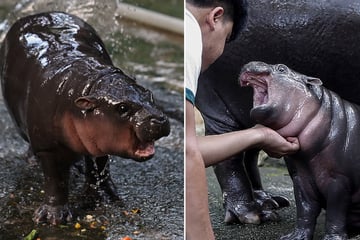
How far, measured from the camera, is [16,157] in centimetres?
382

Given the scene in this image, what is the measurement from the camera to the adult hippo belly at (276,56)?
263cm

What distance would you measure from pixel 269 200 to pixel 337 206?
0.66 meters

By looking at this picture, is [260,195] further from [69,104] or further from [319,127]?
[69,104]

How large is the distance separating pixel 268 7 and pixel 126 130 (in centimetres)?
68

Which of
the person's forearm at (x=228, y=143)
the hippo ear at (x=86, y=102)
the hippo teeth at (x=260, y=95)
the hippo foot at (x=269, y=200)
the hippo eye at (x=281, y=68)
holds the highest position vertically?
the hippo eye at (x=281, y=68)

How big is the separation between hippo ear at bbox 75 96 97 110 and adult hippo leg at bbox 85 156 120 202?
0.61 m

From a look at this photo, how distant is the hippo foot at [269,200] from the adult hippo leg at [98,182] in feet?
2.09

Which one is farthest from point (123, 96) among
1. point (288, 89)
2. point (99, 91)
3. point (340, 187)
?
point (340, 187)

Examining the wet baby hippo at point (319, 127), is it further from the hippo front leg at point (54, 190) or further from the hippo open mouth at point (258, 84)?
the hippo front leg at point (54, 190)

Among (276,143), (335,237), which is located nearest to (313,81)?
(276,143)

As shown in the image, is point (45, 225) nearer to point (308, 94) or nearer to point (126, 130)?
point (126, 130)

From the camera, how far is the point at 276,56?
8.96ft

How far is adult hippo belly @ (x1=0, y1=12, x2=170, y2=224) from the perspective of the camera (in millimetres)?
2656

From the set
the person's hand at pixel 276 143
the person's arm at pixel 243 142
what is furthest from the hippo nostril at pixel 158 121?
the person's hand at pixel 276 143
